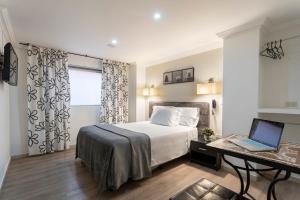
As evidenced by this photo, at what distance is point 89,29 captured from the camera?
8.84ft

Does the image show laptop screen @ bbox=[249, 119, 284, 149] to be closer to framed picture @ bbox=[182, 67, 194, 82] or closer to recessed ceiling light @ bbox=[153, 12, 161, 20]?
recessed ceiling light @ bbox=[153, 12, 161, 20]

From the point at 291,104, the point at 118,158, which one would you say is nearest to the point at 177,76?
the point at 291,104

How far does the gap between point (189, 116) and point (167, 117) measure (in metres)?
0.49

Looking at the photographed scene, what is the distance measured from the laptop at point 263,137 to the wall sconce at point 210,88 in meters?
1.57

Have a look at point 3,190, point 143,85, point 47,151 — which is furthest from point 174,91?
point 3,190

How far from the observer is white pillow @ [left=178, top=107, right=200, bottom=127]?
11.5 feet

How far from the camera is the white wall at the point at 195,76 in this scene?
10.9 ft

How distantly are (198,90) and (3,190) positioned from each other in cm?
355

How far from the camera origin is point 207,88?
3316 mm

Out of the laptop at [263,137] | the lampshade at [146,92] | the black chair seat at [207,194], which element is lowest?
the black chair seat at [207,194]

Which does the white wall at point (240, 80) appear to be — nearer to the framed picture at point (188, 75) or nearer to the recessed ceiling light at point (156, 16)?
the framed picture at point (188, 75)

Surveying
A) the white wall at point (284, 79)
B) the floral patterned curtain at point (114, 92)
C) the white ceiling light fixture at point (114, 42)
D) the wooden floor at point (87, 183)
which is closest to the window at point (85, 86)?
the floral patterned curtain at point (114, 92)

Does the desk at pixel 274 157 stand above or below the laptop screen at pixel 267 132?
below

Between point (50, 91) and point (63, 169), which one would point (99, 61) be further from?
point (63, 169)
